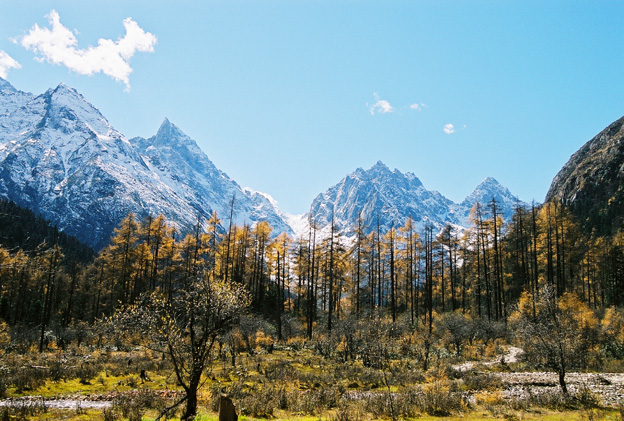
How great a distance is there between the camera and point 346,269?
52.7 m

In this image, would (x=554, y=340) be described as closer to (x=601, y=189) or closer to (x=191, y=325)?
(x=191, y=325)

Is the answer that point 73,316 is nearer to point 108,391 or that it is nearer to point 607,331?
point 108,391

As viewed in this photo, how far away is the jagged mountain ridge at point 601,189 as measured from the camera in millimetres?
78812

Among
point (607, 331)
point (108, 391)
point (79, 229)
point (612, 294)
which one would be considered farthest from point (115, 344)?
point (79, 229)

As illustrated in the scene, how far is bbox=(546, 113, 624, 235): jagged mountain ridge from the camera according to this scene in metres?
78.8

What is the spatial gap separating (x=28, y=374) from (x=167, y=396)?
884cm

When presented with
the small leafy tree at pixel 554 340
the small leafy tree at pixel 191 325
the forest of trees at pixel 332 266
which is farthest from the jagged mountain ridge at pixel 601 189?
the small leafy tree at pixel 191 325

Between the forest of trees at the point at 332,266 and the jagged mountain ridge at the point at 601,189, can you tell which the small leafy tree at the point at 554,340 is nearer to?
the forest of trees at the point at 332,266

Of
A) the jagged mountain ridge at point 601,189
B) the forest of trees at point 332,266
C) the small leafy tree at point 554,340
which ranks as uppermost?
the jagged mountain ridge at point 601,189

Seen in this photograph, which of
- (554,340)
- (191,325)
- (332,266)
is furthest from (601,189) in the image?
(191,325)

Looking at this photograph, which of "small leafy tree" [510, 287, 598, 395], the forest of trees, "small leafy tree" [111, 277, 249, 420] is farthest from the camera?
the forest of trees

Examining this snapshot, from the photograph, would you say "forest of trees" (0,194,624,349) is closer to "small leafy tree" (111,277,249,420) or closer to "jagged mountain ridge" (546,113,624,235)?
"jagged mountain ridge" (546,113,624,235)

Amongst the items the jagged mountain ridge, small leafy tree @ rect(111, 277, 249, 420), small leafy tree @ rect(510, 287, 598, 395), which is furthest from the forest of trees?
small leafy tree @ rect(111, 277, 249, 420)

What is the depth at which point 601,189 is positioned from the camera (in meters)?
89.5
